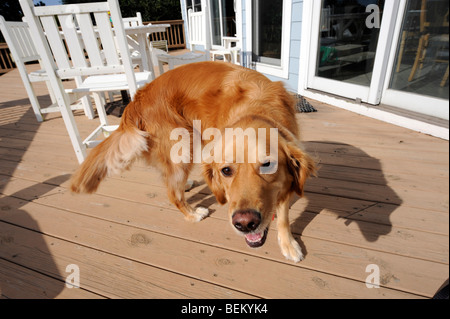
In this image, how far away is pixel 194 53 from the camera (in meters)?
4.68

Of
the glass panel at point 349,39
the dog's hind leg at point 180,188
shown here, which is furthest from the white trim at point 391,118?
the dog's hind leg at point 180,188

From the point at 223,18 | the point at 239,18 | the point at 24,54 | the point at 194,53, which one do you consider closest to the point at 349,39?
the point at 239,18

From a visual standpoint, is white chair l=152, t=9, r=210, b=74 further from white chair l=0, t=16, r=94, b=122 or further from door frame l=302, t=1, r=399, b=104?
door frame l=302, t=1, r=399, b=104

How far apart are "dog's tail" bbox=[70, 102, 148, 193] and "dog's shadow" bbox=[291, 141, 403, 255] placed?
1.29 metres

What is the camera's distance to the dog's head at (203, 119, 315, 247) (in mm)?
1209

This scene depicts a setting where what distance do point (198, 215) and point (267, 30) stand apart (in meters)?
4.37

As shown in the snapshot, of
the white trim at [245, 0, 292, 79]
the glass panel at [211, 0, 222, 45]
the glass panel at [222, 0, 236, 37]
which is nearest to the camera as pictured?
the white trim at [245, 0, 292, 79]

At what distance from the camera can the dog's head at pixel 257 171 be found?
3.97 feet

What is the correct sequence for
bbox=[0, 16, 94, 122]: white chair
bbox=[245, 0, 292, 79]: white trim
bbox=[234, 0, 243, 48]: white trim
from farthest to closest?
bbox=[234, 0, 243, 48]: white trim
bbox=[245, 0, 292, 79]: white trim
bbox=[0, 16, 94, 122]: white chair

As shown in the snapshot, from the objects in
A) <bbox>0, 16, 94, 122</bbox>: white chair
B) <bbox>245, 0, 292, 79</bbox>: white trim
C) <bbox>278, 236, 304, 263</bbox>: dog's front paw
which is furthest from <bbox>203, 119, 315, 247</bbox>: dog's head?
<bbox>0, 16, 94, 122</bbox>: white chair

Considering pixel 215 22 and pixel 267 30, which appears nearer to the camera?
pixel 267 30

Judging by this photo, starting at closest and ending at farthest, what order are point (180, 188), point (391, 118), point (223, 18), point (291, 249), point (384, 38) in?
1. point (391, 118)
2. point (291, 249)
3. point (180, 188)
4. point (384, 38)
5. point (223, 18)

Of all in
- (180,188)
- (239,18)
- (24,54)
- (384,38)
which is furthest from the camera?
(239,18)

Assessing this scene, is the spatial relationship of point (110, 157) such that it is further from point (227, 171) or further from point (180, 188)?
point (227, 171)
